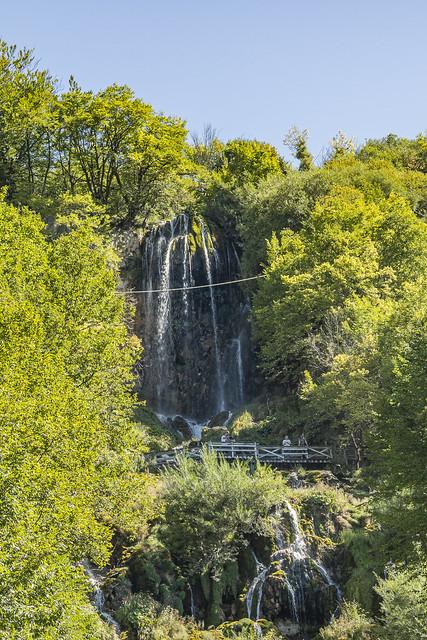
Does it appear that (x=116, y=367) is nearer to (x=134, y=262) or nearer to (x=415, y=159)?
(x=134, y=262)

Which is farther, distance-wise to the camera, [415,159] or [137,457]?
[415,159]

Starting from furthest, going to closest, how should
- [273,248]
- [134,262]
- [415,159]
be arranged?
[415,159], [134,262], [273,248]

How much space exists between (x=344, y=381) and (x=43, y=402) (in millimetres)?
13614

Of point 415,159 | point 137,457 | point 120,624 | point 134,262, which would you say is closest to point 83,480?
point 120,624

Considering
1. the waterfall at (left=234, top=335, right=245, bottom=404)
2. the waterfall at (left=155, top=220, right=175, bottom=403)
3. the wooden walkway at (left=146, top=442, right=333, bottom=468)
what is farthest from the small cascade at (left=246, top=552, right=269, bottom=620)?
the waterfall at (left=155, top=220, right=175, bottom=403)

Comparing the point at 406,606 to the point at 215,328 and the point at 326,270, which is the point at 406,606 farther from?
the point at 215,328

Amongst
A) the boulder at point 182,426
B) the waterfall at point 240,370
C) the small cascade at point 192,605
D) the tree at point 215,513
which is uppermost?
the waterfall at point 240,370

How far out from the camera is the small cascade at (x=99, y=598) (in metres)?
18.7

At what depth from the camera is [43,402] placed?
15609 mm

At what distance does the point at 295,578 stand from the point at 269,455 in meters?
7.34

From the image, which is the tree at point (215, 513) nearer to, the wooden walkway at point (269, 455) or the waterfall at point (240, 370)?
the wooden walkway at point (269, 455)

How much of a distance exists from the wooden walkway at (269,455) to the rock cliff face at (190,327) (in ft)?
26.7

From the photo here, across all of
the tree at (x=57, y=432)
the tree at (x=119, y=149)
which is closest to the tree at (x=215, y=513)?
the tree at (x=57, y=432)

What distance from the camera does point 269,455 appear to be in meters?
27.3
